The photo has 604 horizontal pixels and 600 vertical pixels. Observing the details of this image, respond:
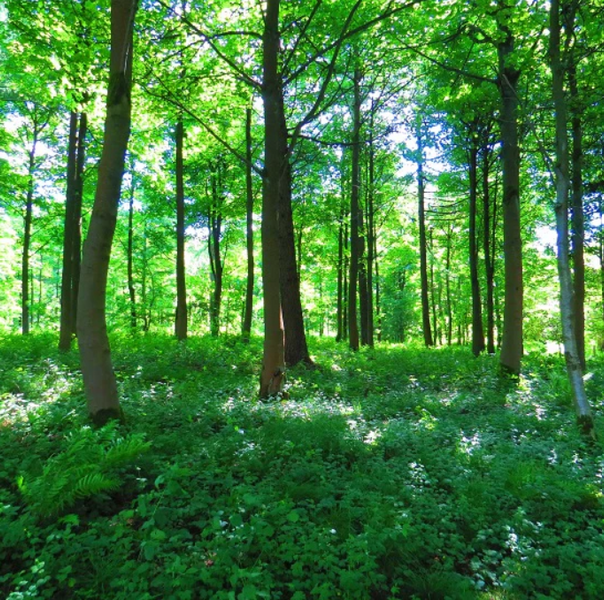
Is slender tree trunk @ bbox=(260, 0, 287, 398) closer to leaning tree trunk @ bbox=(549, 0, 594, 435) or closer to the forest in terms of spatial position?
the forest

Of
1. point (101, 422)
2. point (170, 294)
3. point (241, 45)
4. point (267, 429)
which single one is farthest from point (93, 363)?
point (170, 294)

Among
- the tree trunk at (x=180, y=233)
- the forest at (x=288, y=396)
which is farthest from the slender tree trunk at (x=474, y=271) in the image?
the tree trunk at (x=180, y=233)

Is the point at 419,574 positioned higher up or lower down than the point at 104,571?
lower down

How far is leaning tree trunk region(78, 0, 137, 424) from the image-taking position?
5191 millimetres

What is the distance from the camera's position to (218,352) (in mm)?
11328

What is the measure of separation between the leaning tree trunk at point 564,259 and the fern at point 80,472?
19.3 feet

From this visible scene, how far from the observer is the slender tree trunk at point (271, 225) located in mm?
7371

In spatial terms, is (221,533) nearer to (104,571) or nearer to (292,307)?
(104,571)

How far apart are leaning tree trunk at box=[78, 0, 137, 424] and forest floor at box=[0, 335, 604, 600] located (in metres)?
0.58

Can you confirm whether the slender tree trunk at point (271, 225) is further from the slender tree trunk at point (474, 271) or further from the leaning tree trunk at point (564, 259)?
the slender tree trunk at point (474, 271)

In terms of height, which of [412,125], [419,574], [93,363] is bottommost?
[419,574]

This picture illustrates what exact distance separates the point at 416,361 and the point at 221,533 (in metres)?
9.38

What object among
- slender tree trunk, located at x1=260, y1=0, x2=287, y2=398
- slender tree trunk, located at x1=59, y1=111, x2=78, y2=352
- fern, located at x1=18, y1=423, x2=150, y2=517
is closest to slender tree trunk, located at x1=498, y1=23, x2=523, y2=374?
slender tree trunk, located at x1=260, y1=0, x2=287, y2=398

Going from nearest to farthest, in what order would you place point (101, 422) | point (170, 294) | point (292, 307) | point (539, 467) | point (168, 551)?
point (168, 551), point (539, 467), point (101, 422), point (292, 307), point (170, 294)
